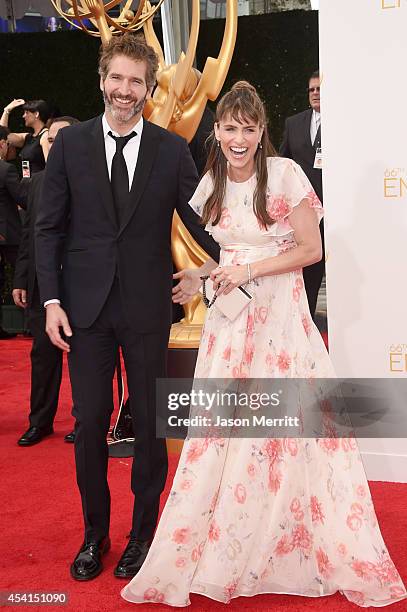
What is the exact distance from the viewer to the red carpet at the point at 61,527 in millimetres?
2562

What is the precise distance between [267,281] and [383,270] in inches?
46.2

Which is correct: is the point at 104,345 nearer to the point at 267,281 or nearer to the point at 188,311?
the point at 267,281

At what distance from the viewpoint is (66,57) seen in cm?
950

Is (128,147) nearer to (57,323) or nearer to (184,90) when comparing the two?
(57,323)

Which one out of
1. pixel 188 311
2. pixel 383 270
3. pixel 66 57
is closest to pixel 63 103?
pixel 66 57

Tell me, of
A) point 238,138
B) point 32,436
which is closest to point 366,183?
point 238,138

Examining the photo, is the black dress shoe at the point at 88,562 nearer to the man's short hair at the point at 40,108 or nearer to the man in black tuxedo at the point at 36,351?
the man in black tuxedo at the point at 36,351

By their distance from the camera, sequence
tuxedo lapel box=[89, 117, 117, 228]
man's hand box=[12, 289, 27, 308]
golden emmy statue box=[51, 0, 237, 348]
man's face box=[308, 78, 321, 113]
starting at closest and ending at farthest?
tuxedo lapel box=[89, 117, 117, 228] < golden emmy statue box=[51, 0, 237, 348] < man's hand box=[12, 289, 27, 308] < man's face box=[308, 78, 321, 113]

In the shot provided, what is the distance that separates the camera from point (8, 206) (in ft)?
23.5

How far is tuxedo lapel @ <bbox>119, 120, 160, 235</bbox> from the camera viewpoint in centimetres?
263

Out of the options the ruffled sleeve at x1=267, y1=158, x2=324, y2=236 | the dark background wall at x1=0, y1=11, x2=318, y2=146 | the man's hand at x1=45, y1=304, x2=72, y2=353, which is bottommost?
the man's hand at x1=45, y1=304, x2=72, y2=353

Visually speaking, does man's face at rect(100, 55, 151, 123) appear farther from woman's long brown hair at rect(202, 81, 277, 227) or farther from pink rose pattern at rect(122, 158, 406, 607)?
pink rose pattern at rect(122, 158, 406, 607)

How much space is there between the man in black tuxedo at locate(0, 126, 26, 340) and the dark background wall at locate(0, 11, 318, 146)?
247cm

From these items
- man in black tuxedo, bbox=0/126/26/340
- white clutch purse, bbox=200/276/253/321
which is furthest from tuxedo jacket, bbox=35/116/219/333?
man in black tuxedo, bbox=0/126/26/340
